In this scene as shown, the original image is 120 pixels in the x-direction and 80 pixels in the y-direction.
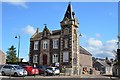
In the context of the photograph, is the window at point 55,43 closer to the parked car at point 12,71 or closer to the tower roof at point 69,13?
the tower roof at point 69,13

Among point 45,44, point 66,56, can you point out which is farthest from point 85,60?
point 45,44

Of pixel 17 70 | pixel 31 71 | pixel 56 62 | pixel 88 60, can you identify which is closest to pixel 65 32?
pixel 56 62

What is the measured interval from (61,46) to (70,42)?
2.95 metres

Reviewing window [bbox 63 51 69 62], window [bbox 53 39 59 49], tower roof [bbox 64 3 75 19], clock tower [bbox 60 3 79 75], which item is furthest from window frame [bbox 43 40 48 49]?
tower roof [bbox 64 3 75 19]

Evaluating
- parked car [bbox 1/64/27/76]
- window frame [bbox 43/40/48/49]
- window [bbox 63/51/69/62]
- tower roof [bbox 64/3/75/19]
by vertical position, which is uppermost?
tower roof [bbox 64/3/75/19]

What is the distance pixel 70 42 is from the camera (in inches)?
2436

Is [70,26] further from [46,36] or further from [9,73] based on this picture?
[9,73]

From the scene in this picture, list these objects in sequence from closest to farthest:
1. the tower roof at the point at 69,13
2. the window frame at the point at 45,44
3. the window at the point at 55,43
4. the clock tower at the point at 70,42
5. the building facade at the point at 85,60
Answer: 1. the clock tower at the point at 70,42
2. the tower roof at the point at 69,13
3. the window at the point at 55,43
4. the window frame at the point at 45,44
5. the building facade at the point at 85,60

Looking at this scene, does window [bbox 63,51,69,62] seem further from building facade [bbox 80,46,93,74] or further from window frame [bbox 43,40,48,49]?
building facade [bbox 80,46,93,74]

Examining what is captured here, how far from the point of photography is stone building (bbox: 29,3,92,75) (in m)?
62.0

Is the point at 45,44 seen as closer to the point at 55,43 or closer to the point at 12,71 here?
the point at 55,43

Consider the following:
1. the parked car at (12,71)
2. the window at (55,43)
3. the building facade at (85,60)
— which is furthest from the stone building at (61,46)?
the parked car at (12,71)

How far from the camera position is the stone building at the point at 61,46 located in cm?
6197

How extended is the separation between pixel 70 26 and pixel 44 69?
20.0m
